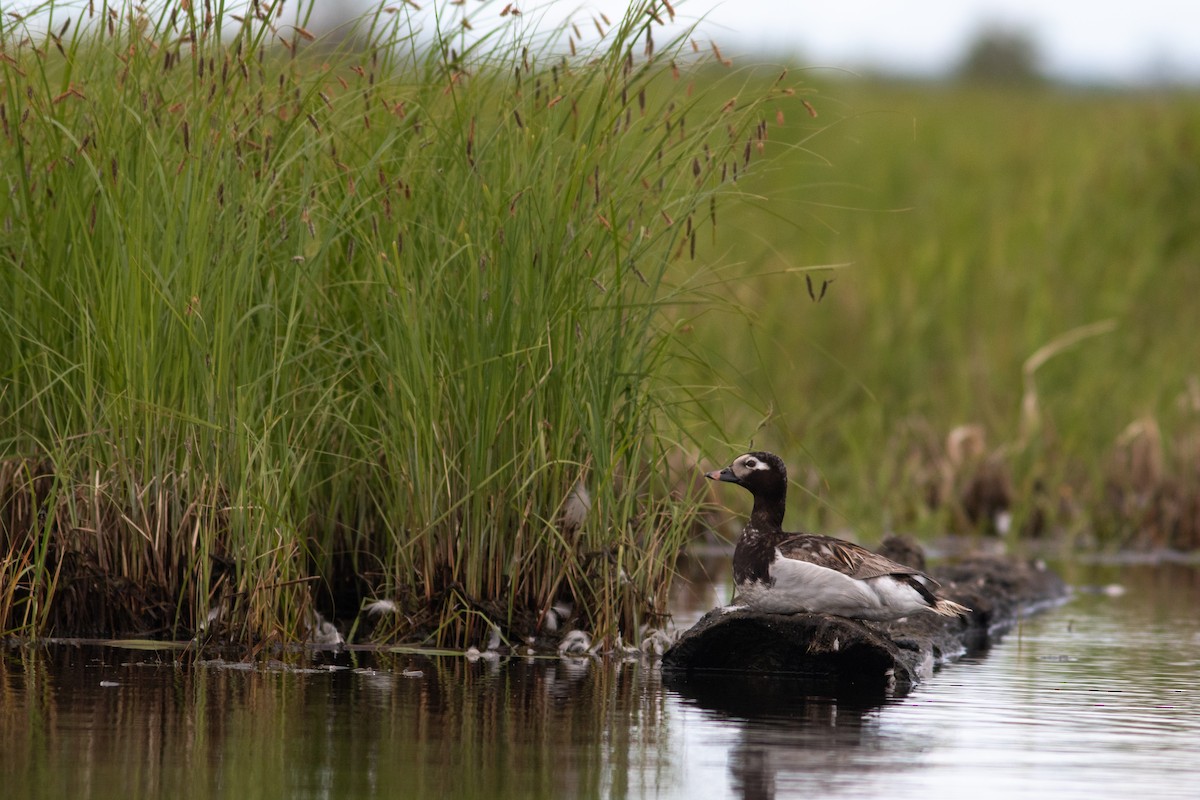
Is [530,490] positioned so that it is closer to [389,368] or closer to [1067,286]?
[389,368]

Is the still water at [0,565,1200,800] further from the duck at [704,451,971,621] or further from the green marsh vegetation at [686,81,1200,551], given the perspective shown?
the green marsh vegetation at [686,81,1200,551]

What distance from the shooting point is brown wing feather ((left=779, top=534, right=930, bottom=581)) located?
855 centimetres

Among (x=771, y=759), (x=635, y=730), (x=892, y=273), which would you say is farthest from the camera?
(x=892, y=273)

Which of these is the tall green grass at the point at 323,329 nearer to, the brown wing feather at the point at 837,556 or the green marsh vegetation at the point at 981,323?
the brown wing feather at the point at 837,556

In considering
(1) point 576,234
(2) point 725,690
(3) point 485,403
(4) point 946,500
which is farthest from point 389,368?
(4) point 946,500

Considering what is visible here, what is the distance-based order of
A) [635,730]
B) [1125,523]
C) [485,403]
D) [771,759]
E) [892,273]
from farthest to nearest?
[892,273], [1125,523], [485,403], [635,730], [771,759]

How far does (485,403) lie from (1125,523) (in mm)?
8972

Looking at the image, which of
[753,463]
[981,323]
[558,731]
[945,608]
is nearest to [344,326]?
[753,463]

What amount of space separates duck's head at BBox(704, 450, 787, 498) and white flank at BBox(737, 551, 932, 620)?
459 millimetres

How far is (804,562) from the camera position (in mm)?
8484

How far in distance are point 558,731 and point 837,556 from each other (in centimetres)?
240

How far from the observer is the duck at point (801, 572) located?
27.8ft

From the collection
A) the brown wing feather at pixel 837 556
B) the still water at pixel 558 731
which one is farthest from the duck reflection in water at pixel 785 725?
the brown wing feather at pixel 837 556

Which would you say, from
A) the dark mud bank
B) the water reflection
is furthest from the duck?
the water reflection
